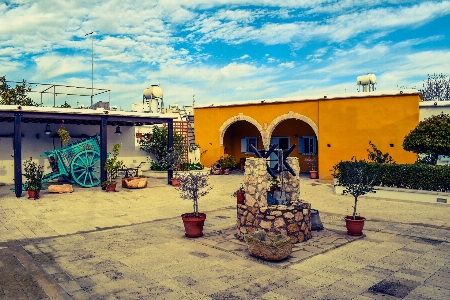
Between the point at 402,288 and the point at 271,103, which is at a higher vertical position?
the point at 271,103

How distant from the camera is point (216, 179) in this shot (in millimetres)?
19719

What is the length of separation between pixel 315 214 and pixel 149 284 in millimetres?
4697

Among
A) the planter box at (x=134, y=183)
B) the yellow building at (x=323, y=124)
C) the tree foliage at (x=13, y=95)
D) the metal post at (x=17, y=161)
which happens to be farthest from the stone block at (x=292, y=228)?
the tree foliage at (x=13, y=95)

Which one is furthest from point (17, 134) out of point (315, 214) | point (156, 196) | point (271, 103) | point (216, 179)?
point (271, 103)

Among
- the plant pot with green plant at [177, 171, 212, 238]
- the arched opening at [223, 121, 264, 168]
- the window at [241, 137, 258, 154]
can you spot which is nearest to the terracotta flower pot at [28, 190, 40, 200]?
the plant pot with green plant at [177, 171, 212, 238]

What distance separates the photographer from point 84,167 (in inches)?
627

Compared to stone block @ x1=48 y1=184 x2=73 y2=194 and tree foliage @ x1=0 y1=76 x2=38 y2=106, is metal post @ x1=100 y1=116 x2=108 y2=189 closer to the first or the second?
stone block @ x1=48 y1=184 x2=73 y2=194

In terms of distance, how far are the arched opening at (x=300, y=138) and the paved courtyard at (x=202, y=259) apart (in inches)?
402

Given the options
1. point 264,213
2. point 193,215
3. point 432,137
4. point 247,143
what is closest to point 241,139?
point 247,143

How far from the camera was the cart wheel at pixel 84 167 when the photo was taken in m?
15.7

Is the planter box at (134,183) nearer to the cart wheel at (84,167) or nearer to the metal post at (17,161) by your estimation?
the cart wheel at (84,167)

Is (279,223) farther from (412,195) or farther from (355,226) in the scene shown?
(412,195)

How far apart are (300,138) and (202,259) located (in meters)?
16.1

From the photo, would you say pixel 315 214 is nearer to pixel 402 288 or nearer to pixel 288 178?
pixel 288 178
